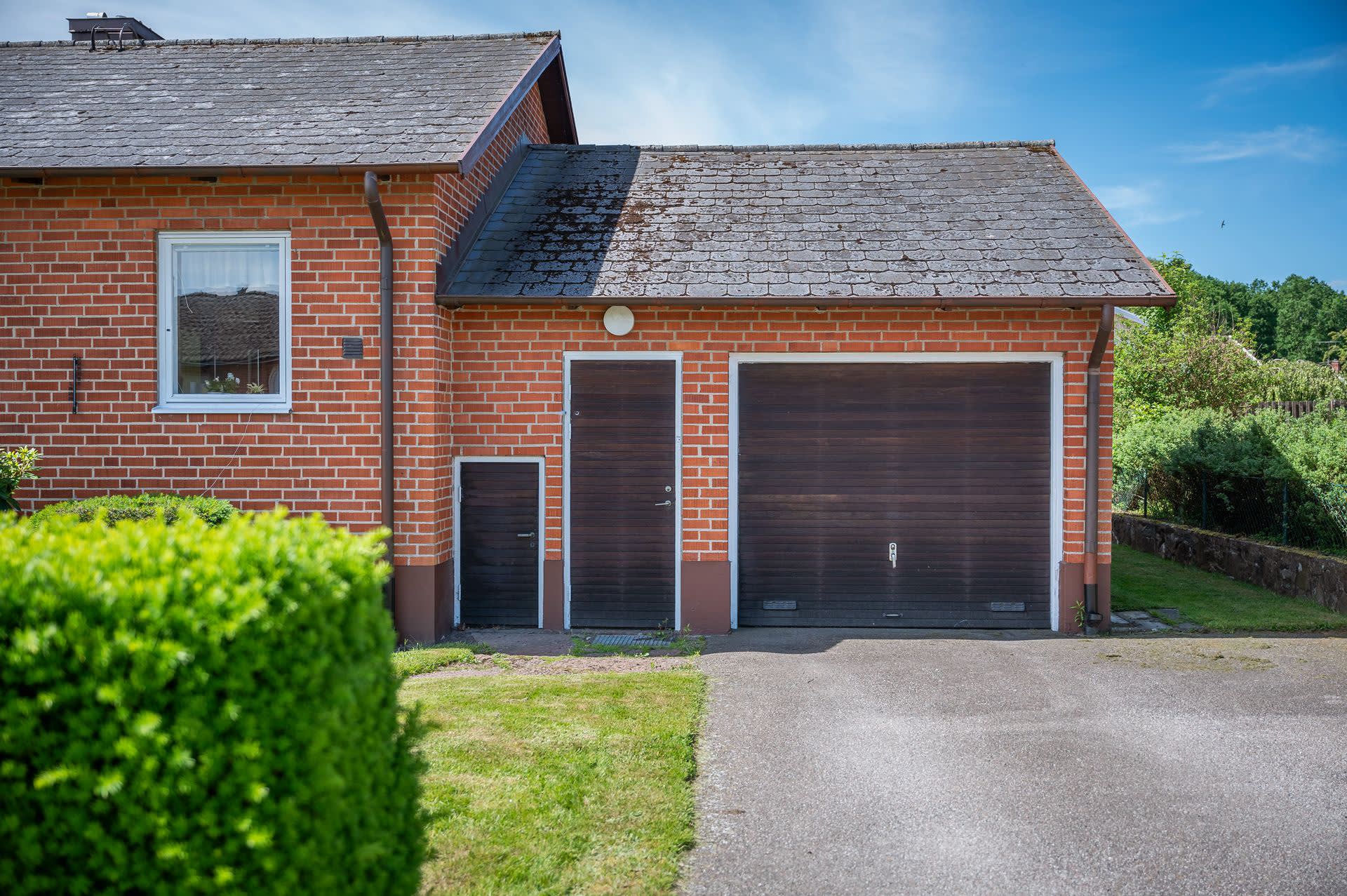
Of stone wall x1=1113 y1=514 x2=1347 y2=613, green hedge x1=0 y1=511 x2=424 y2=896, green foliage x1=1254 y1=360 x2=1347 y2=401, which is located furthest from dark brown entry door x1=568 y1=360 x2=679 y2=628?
green foliage x1=1254 y1=360 x2=1347 y2=401

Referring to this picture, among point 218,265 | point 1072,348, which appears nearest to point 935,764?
point 1072,348

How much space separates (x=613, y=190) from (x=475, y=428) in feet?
10.9

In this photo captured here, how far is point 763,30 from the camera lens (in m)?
14.4

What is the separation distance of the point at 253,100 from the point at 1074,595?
9.46 meters

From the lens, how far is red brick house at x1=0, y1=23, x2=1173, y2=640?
9164 millimetres

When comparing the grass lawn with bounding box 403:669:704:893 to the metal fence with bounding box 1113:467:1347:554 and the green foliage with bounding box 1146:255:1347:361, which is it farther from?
the green foliage with bounding box 1146:255:1347:361

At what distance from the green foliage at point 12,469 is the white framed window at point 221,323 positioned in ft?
3.66

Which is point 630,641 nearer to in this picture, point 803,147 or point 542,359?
point 542,359

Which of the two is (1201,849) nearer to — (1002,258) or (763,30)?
(1002,258)

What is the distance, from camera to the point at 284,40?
12.4 metres

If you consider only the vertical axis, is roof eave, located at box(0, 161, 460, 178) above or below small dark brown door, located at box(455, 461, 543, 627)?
above

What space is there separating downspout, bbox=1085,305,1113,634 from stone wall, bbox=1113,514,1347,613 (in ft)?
9.26

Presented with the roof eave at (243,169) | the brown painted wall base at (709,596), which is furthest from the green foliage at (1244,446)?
the roof eave at (243,169)

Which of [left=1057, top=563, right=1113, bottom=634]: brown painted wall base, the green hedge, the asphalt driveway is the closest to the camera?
the green hedge
